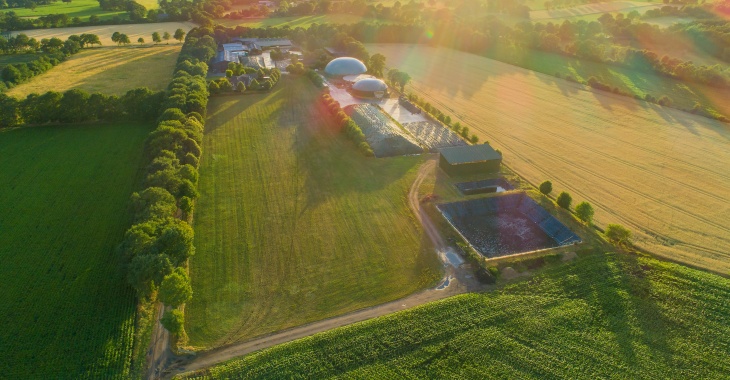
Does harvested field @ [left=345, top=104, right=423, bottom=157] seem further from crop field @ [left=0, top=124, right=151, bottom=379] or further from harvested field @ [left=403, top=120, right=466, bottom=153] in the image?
crop field @ [left=0, top=124, right=151, bottom=379]

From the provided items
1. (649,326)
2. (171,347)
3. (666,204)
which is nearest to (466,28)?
(666,204)

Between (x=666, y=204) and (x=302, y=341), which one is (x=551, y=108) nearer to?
(x=666, y=204)

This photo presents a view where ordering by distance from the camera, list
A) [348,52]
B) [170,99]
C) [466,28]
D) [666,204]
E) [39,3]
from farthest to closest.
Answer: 1. [39,3]
2. [466,28]
3. [348,52]
4. [170,99]
5. [666,204]

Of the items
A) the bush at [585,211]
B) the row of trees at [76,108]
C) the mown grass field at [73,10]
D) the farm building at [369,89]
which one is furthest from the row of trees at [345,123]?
the mown grass field at [73,10]

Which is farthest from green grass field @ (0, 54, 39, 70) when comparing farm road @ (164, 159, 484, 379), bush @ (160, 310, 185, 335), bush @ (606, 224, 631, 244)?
bush @ (606, 224, 631, 244)

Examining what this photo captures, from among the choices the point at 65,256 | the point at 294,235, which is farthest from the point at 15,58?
the point at 294,235
